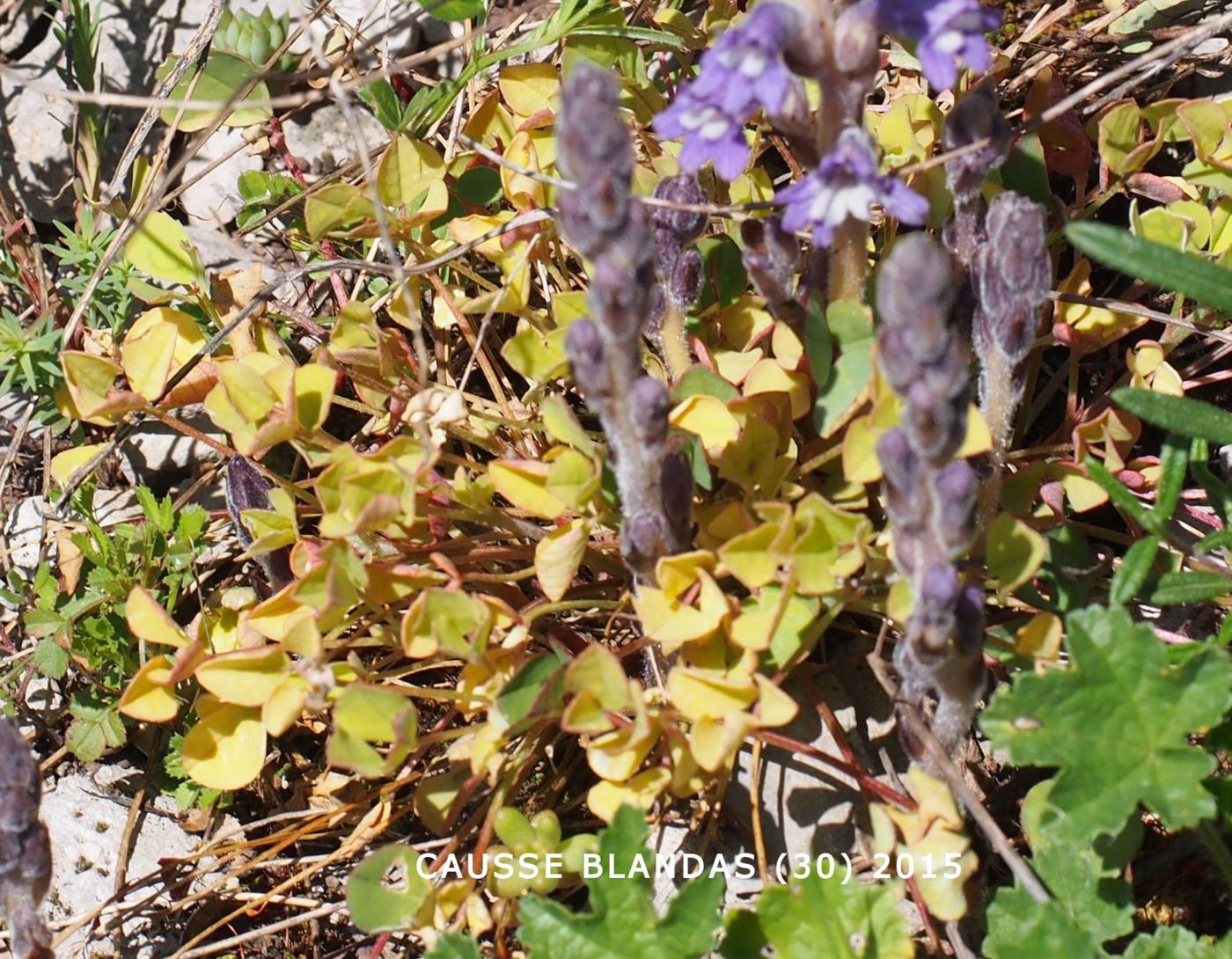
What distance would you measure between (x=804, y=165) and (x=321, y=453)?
1253 mm

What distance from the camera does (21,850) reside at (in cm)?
223

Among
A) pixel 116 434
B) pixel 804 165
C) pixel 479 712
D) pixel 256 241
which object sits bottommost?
pixel 479 712

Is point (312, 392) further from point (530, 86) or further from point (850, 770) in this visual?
point (850, 770)

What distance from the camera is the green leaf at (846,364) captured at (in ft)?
8.10

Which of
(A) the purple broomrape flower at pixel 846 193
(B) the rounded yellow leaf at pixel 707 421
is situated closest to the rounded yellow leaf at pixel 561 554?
(B) the rounded yellow leaf at pixel 707 421

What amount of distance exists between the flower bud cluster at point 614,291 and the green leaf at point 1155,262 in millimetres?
841

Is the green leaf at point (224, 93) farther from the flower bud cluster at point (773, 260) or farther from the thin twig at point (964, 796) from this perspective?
the thin twig at point (964, 796)

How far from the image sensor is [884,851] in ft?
7.68

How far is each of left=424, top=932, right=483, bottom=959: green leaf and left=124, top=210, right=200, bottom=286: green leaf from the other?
171cm

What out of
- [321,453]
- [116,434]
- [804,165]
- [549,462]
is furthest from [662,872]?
[116,434]

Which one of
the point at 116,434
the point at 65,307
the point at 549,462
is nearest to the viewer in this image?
the point at 549,462

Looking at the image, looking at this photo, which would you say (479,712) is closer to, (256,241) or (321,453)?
(321,453)

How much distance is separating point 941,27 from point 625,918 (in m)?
1.66

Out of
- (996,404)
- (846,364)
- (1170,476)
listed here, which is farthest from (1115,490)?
(846,364)
